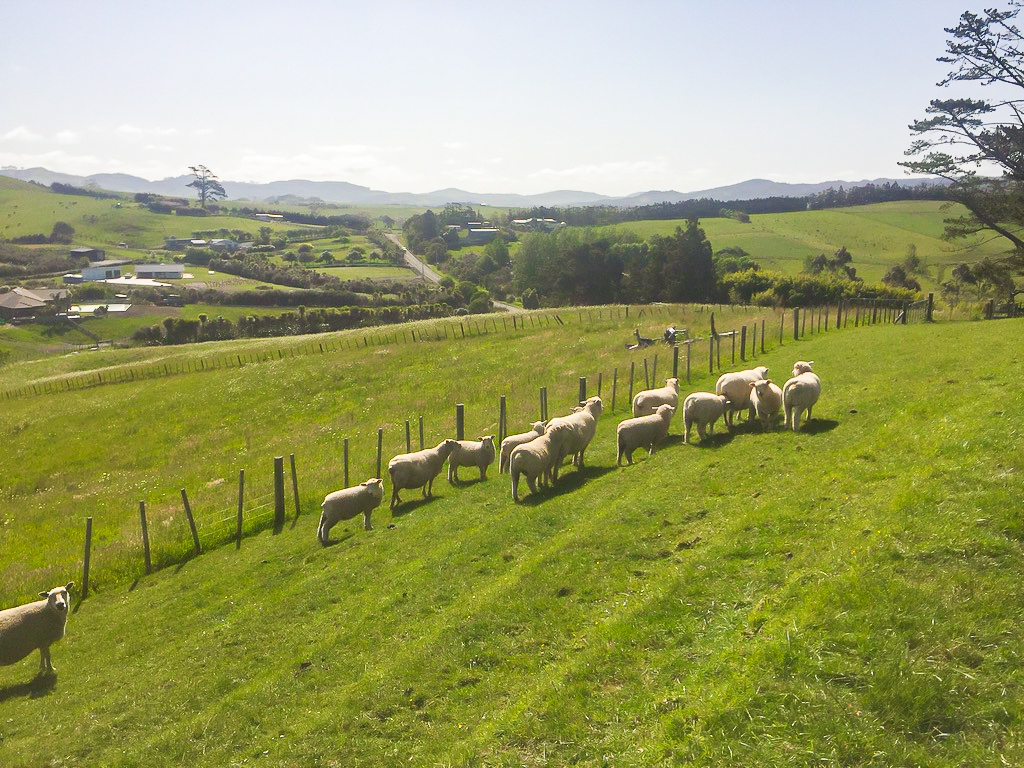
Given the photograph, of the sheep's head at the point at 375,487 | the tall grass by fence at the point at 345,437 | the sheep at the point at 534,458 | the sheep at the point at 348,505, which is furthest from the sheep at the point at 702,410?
the sheep at the point at 348,505

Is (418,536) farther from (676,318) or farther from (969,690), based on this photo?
(676,318)

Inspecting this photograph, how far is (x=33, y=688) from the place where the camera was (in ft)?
45.5

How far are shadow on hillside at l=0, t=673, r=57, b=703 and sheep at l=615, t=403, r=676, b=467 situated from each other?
14686 millimetres

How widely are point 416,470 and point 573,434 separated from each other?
17.3ft

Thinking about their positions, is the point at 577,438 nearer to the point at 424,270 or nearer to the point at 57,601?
the point at 57,601

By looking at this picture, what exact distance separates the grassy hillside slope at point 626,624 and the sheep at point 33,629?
0.57 metres

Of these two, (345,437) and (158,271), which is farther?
(158,271)

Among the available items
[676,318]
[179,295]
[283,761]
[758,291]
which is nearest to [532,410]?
[283,761]

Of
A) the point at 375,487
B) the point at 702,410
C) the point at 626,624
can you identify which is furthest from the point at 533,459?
the point at 626,624

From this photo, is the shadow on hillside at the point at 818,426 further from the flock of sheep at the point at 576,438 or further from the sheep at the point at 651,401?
the sheep at the point at 651,401

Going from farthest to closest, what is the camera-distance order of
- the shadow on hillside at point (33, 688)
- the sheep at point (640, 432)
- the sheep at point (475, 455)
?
the sheep at point (475, 455) < the sheep at point (640, 432) < the shadow on hillside at point (33, 688)

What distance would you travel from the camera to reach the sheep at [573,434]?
19.4m

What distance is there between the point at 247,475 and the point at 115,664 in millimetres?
15590

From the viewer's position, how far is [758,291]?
76562 millimetres
